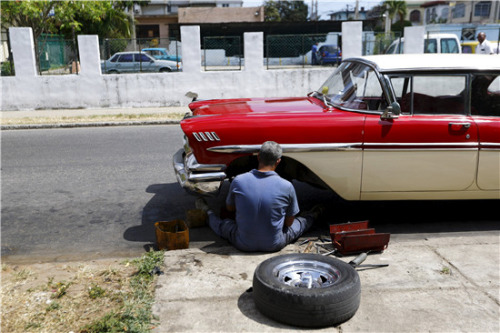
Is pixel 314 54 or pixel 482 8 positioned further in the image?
pixel 482 8

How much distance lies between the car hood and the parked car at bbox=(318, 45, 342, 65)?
12.0 metres

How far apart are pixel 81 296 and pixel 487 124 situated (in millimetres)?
4012

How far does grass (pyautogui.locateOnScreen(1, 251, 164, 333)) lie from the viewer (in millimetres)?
3342

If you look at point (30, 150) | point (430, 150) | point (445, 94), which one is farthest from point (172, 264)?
point (30, 150)

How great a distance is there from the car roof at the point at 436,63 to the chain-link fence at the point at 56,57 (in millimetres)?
13108

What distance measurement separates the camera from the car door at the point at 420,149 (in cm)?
484

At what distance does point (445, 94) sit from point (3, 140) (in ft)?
30.4

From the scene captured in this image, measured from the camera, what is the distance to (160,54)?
58.4ft

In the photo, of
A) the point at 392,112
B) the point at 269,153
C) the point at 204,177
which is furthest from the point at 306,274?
the point at 392,112

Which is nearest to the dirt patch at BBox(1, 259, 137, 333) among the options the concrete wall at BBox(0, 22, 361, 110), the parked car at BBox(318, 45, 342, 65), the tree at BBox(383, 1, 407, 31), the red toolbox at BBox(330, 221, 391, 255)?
the red toolbox at BBox(330, 221, 391, 255)

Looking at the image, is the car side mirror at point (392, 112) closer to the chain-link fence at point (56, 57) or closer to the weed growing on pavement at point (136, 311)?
the weed growing on pavement at point (136, 311)

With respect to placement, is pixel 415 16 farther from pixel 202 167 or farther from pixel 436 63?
pixel 202 167

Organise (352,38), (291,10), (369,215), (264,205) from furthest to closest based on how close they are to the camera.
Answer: (291,10)
(352,38)
(369,215)
(264,205)

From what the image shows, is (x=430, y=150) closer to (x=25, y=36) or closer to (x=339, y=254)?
(x=339, y=254)
